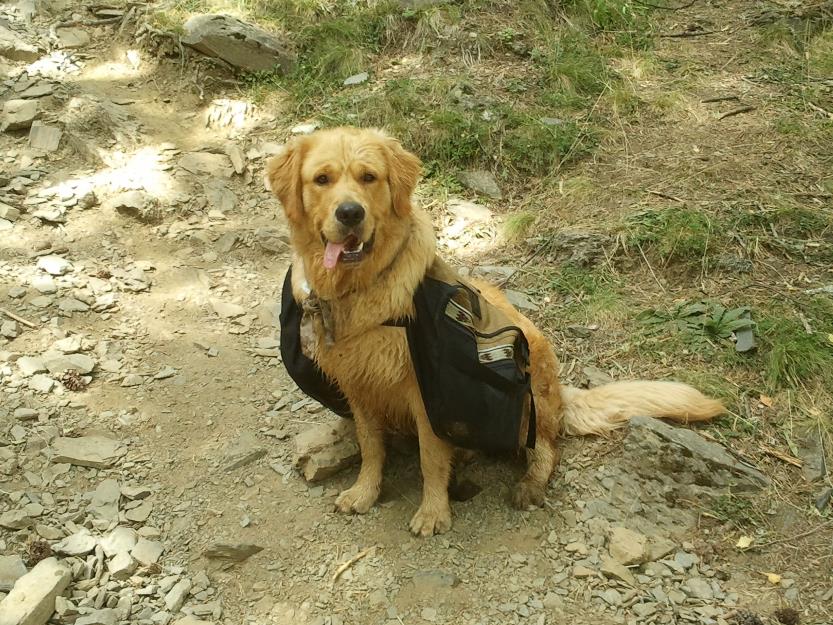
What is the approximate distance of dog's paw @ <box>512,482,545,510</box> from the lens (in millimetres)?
3848

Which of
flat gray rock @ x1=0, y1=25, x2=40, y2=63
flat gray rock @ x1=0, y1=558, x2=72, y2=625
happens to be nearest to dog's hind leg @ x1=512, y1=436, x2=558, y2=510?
flat gray rock @ x1=0, y1=558, x2=72, y2=625

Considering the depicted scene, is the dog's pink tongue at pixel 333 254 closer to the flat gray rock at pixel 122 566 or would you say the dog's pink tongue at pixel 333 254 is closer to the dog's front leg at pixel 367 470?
the dog's front leg at pixel 367 470

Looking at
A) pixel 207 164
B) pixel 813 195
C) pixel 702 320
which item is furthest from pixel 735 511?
pixel 207 164

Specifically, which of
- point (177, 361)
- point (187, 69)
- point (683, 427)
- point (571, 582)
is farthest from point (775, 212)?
point (187, 69)

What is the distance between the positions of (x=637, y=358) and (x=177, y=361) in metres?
3.22

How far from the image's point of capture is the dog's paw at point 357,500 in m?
3.91

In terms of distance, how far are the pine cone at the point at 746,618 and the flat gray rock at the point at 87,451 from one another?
3.38 metres

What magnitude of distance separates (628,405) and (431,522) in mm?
1348

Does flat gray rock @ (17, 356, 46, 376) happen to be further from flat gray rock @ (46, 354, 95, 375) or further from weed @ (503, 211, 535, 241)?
weed @ (503, 211, 535, 241)

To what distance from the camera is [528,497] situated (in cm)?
385

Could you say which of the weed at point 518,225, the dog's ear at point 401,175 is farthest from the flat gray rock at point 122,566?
the weed at point 518,225

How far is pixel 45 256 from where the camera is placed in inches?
Result: 225

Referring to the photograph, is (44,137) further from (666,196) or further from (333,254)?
(666,196)

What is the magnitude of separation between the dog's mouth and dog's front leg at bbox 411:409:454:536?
0.92m
